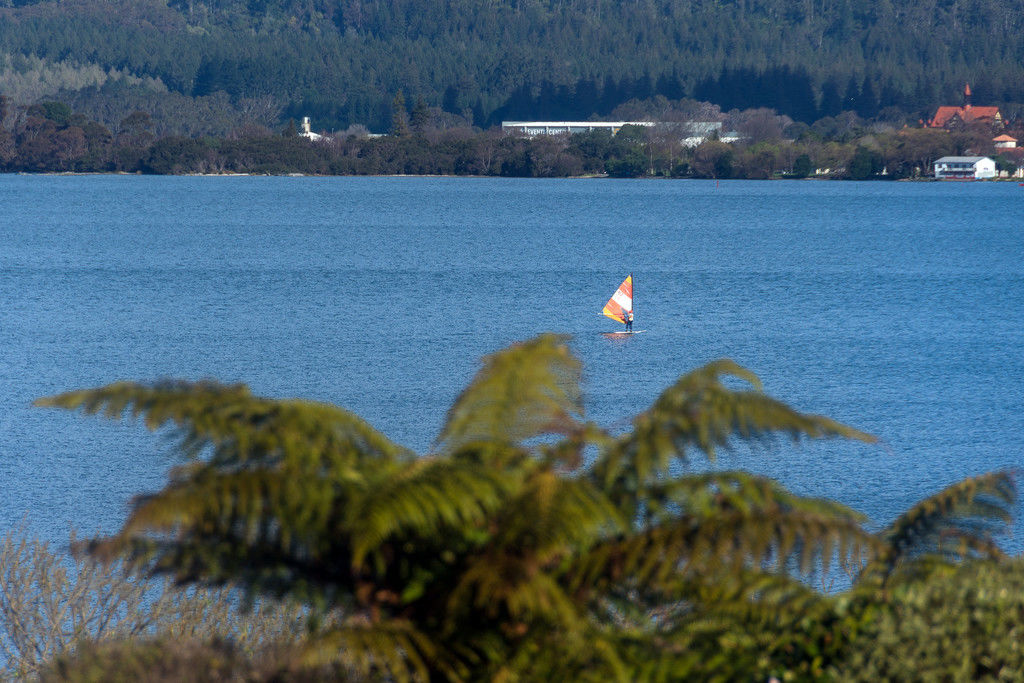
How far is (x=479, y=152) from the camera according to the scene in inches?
5369

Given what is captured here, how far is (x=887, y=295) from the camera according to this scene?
4594cm

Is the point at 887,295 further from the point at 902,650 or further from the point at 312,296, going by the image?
the point at 902,650

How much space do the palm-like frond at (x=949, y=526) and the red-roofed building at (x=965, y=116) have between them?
151 meters

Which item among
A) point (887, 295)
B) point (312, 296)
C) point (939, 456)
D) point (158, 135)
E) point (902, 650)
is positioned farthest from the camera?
point (158, 135)

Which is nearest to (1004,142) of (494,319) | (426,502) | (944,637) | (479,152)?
(479,152)

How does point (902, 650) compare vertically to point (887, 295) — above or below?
above

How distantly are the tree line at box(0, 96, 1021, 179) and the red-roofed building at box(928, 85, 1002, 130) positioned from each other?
4041 mm

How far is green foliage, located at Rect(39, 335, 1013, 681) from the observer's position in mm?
4086

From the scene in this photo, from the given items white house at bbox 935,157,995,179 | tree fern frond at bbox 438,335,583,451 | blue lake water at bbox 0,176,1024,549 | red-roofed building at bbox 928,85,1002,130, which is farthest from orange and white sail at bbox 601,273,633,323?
red-roofed building at bbox 928,85,1002,130

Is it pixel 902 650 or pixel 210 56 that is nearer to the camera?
pixel 902 650

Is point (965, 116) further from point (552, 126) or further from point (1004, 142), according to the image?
point (552, 126)

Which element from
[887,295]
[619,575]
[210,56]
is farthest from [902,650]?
[210,56]

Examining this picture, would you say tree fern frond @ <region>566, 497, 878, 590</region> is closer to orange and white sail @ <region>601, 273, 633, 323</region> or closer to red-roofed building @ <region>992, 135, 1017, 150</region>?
orange and white sail @ <region>601, 273, 633, 323</region>

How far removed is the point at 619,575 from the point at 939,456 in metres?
17.6
